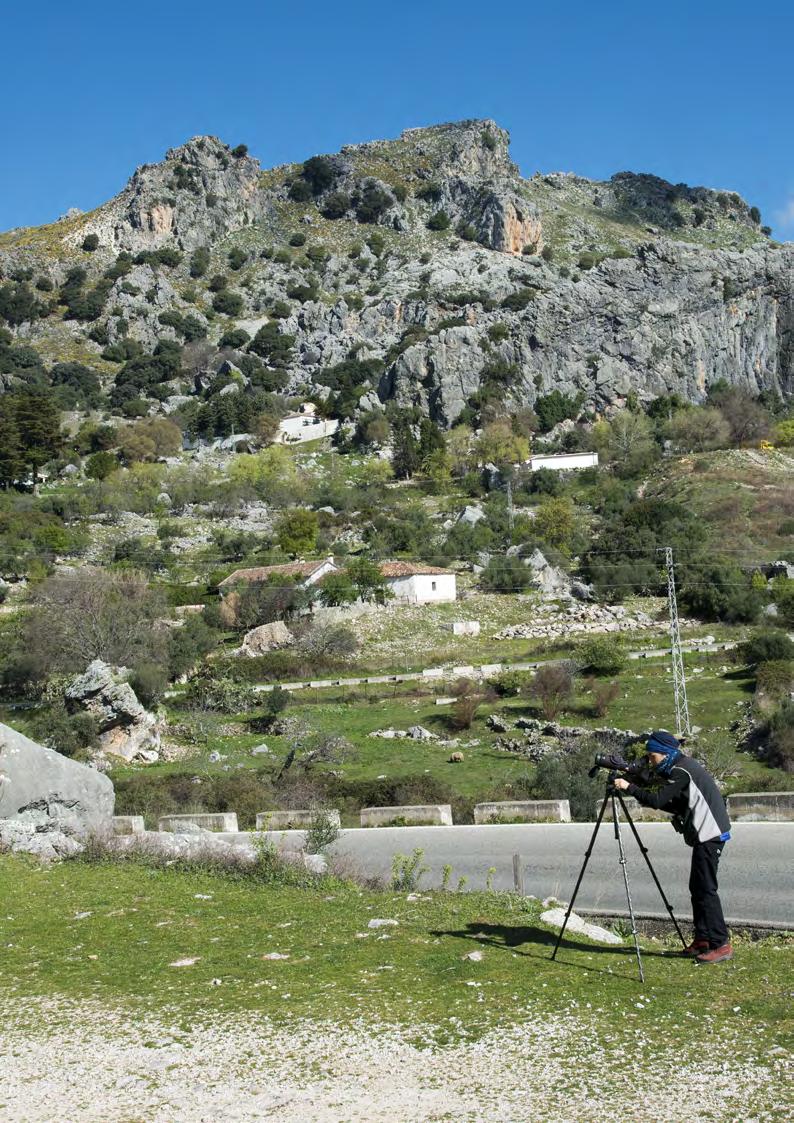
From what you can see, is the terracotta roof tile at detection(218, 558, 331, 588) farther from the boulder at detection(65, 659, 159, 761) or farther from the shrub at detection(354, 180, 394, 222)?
the shrub at detection(354, 180, 394, 222)

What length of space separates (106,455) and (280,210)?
75.9 m

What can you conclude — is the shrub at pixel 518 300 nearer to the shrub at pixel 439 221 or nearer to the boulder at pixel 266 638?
the shrub at pixel 439 221

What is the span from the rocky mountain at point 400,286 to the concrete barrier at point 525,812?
86.5 metres

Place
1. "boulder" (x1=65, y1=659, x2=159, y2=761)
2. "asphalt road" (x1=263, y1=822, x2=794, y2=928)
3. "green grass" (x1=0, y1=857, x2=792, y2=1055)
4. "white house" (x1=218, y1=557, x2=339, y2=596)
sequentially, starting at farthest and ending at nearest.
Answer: "white house" (x1=218, y1=557, x2=339, y2=596) → "boulder" (x1=65, y1=659, x2=159, y2=761) → "asphalt road" (x1=263, y1=822, x2=794, y2=928) → "green grass" (x1=0, y1=857, x2=792, y2=1055)

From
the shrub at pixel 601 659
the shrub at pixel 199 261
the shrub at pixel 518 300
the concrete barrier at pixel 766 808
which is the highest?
the shrub at pixel 199 261

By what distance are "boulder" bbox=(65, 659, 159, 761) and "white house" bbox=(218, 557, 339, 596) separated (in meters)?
21.6

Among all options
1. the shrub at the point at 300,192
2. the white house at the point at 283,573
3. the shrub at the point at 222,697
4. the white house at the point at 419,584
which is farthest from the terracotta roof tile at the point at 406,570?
the shrub at the point at 300,192

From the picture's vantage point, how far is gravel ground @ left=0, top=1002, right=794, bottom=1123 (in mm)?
4281

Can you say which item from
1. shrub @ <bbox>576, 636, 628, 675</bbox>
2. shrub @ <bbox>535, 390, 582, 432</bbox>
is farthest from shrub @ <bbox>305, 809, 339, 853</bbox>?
shrub @ <bbox>535, 390, 582, 432</bbox>

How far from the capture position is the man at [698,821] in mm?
6598

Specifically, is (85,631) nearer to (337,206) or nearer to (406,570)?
(406,570)

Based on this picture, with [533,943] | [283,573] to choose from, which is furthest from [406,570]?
[533,943]

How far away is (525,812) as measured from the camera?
15227 millimetres

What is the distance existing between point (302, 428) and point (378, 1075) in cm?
9695
